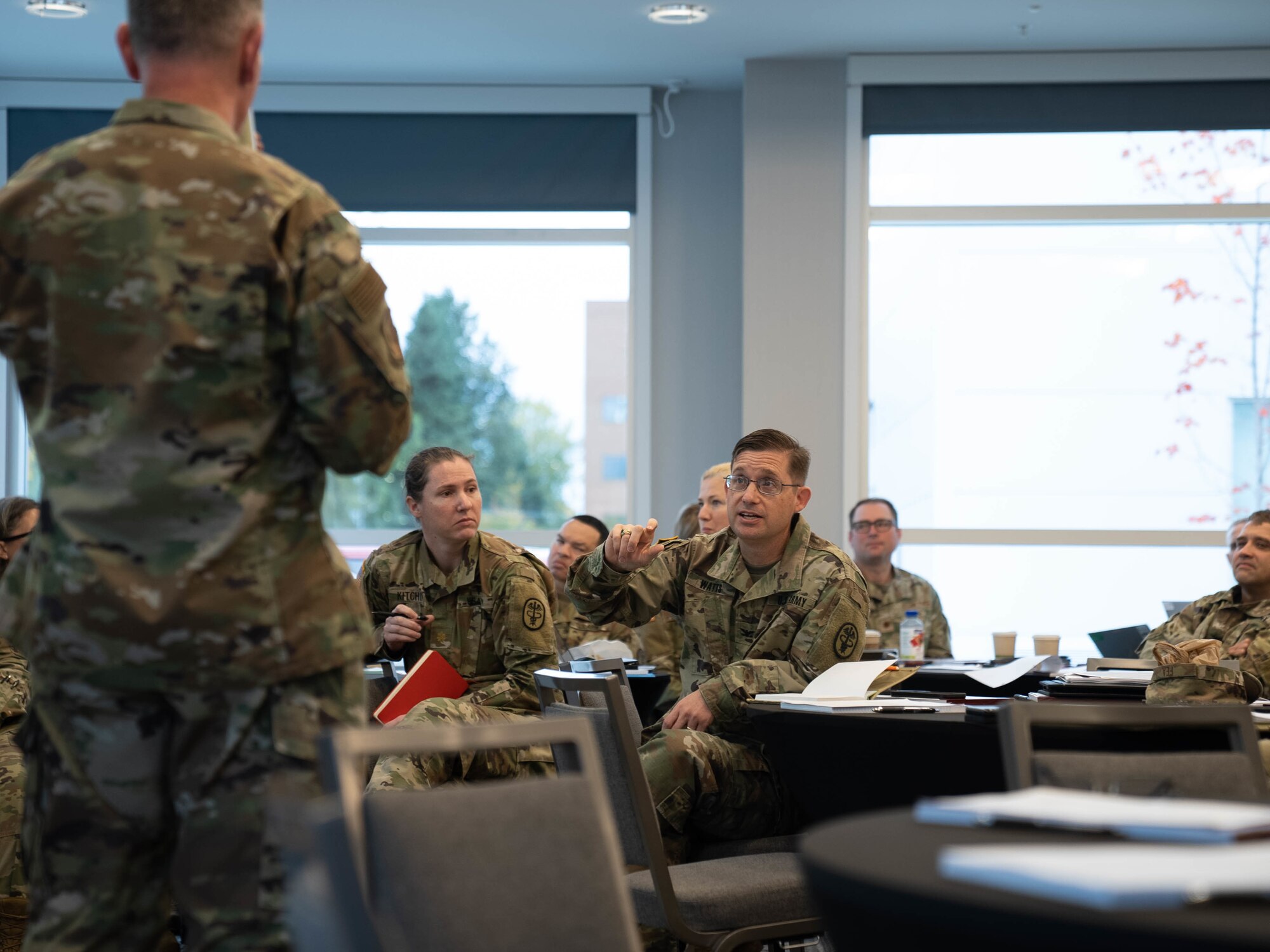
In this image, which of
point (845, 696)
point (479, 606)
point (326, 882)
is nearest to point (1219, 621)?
point (845, 696)

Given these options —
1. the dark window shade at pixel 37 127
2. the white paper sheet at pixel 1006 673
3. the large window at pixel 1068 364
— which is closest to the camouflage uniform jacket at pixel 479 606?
the white paper sheet at pixel 1006 673

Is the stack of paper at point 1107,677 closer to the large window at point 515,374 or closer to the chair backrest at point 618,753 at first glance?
the chair backrest at point 618,753

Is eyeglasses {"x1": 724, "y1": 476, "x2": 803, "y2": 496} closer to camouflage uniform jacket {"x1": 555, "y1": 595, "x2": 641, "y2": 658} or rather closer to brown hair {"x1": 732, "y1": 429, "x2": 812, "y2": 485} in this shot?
brown hair {"x1": 732, "y1": 429, "x2": 812, "y2": 485}

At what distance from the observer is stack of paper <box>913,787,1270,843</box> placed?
1094 mm

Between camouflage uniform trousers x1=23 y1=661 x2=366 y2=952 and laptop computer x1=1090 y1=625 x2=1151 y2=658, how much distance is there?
380cm

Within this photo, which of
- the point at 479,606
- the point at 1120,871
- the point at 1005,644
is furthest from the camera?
the point at 1005,644

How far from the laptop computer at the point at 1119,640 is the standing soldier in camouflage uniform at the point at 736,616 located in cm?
179

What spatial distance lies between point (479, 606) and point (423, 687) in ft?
1.34

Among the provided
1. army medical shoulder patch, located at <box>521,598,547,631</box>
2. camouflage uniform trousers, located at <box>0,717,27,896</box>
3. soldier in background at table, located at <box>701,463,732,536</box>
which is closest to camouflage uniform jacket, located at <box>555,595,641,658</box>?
soldier in background at table, located at <box>701,463,732,536</box>

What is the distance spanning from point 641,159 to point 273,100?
195 centimetres

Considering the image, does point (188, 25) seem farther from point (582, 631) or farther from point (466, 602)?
point (582, 631)

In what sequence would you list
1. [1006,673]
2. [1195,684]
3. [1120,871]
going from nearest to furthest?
1. [1120,871]
2. [1195,684]
3. [1006,673]

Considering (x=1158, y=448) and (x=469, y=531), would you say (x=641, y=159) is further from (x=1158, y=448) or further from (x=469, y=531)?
(x=469, y=531)

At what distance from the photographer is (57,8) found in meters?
5.95
